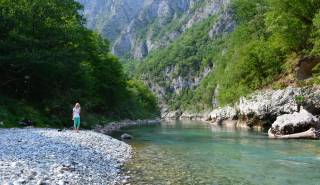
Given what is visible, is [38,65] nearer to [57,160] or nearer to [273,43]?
[57,160]

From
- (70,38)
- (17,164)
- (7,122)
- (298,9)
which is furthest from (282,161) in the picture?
(298,9)

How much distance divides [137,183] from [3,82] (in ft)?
100

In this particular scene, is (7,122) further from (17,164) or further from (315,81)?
(315,81)

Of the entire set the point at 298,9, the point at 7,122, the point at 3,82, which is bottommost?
the point at 7,122

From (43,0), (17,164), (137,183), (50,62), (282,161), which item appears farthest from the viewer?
(43,0)

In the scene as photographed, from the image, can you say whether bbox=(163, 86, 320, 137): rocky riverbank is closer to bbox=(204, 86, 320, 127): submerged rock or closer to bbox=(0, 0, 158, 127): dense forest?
bbox=(204, 86, 320, 127): submerged rock

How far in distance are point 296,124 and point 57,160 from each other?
1110 inches

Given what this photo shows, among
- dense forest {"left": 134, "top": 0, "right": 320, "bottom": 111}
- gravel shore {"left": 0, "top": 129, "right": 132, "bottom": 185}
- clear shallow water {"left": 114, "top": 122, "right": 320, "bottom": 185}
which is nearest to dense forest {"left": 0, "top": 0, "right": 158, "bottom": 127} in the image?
gravel shore {"left": 0, "top": 129, "right": 132, "bottom": 185}

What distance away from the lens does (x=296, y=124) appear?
136 feet

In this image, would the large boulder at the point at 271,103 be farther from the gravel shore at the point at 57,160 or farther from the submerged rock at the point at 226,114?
the gravel shore at the point at 57,160

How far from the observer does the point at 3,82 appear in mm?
44281

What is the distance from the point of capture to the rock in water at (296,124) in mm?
41031

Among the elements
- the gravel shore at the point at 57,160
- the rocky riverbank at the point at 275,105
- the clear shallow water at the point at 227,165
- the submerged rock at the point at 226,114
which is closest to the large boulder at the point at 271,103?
the rocky riverbank at the point at 275,105

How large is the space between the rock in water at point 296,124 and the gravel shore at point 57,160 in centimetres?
1921
